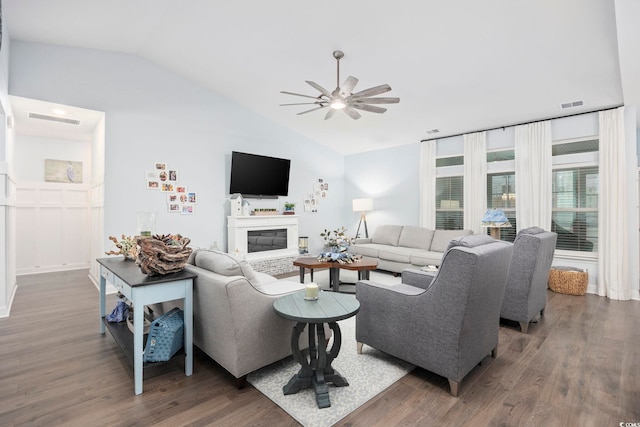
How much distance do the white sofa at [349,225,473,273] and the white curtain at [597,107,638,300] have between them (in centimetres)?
177

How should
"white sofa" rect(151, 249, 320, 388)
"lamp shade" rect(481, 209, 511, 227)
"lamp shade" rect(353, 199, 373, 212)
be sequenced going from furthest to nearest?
"lamp shade" rect(353, 199, 373, 212), "lamp shade" rect(481, 209, 511, 227), "white sofa" rect(151, 249, 320, 388)

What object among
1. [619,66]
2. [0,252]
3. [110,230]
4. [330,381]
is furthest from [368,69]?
[0,252]

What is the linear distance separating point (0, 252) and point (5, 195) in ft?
2.13

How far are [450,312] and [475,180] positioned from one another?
14.2 ft

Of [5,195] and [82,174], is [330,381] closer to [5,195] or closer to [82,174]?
[5,195]

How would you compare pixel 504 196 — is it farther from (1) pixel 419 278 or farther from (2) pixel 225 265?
(2) pixel 225 265

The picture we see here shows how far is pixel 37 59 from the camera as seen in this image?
4.14 metres

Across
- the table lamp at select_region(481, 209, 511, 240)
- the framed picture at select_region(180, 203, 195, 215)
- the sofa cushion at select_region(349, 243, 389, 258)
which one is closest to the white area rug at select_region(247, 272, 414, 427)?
the table lamp at select_region(481, 209, 511, 240)

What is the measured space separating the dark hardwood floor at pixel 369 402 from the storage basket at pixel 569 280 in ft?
4.26

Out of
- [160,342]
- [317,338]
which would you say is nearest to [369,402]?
[317,338]

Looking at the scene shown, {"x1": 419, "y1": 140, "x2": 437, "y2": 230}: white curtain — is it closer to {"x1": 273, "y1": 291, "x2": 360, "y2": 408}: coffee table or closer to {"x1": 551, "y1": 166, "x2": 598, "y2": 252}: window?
{"x1": 551, "y1": 166, "x2": 598, "y2": 252}: window

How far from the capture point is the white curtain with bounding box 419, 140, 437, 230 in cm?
630

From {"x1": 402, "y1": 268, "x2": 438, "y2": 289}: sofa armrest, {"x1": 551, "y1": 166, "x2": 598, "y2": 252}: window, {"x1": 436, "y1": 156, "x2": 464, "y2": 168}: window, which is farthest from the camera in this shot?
{"x1": 436, "y1": 156, "x2": 464, "y2": 168}: window

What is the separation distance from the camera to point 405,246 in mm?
6168
